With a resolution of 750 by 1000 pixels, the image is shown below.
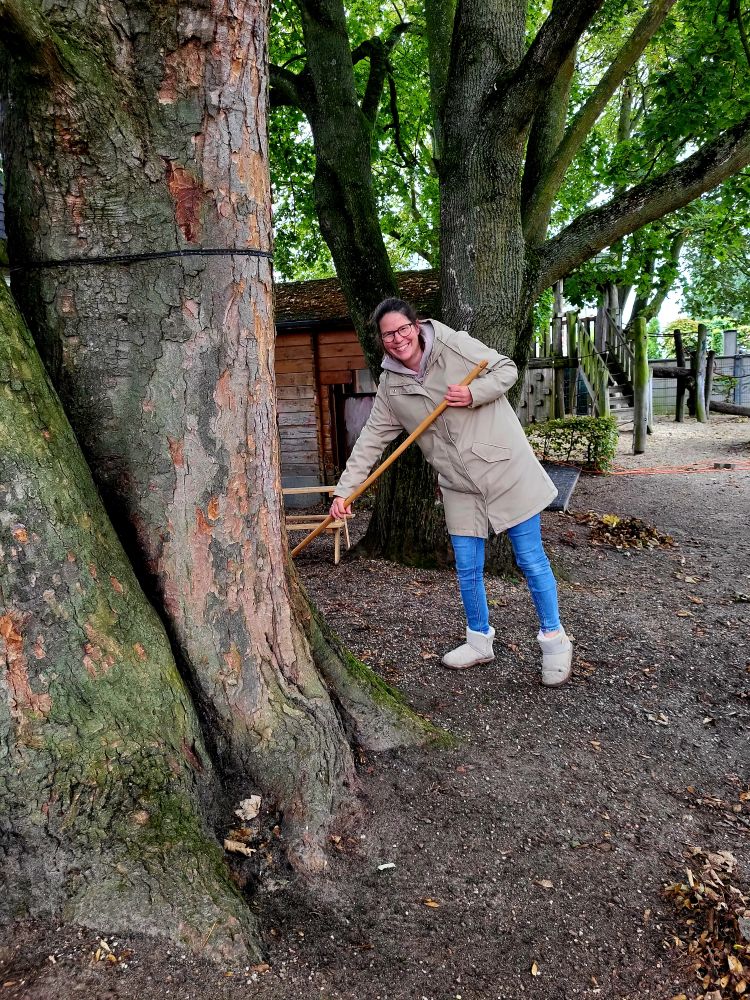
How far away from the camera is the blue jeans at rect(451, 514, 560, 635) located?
12.8 feet

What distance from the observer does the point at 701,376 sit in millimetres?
18531

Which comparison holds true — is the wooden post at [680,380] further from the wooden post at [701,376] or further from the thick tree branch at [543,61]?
the thick tree branch at [543,61]

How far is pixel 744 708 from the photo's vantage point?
3854mm

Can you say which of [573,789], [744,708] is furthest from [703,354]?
[573,789]

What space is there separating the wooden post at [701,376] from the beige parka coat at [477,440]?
15753 mm

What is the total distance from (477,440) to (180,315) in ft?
5.86

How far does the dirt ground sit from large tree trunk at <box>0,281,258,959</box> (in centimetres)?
12

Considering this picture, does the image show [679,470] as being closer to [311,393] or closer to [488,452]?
[311,393]

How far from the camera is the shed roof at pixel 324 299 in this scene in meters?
12.1

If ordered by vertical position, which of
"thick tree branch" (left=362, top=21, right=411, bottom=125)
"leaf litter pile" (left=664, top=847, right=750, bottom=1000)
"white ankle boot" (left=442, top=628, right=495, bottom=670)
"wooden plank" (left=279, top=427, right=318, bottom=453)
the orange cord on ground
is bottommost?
the orange cord on ground

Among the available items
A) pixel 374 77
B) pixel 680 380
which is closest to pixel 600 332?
pixel 680 380

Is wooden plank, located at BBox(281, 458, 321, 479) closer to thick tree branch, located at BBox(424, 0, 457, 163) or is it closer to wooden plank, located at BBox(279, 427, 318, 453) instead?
wooden plank, located at BBox(279, 427, 318, 453)

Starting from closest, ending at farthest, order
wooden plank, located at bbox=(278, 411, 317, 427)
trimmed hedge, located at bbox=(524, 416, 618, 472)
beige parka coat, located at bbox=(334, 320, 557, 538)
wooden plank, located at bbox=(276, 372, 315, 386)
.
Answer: beige parka coat, located at bbox=(334, 320, 557, 538) → trimmed hedge, located at bbox=(524, 416, 618, 472) → wooden plank, located at bbox=(276, 372, 315, 386) → wooden plank, located at bbox=(278, 411, 317, 427)

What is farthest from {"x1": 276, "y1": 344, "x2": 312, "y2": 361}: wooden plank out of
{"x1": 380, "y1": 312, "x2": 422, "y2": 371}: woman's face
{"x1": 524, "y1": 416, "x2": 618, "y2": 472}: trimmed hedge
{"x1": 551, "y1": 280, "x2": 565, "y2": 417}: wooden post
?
{"x1": 380, "y1": 312, "x2": 422, "y2": 371}: woman's face
